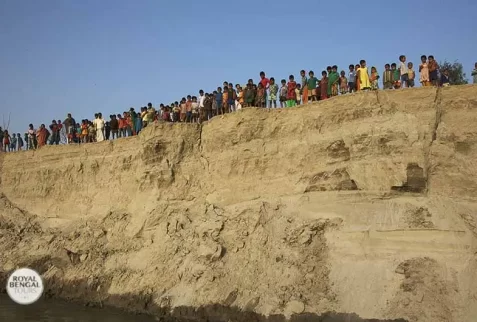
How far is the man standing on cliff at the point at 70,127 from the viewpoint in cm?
2145

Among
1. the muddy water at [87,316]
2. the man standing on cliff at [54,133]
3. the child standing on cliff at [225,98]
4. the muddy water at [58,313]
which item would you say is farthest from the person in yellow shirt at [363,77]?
the man standing on cliff at [54,133]

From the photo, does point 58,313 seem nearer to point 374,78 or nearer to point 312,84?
point 312,84

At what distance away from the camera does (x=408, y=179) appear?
475 inches

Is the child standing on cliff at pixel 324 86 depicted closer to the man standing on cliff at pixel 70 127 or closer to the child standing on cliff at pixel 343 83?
the child standing on cliff at pixel 343 83

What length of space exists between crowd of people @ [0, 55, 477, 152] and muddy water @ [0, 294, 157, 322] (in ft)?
24.5

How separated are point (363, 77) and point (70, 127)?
532 inches

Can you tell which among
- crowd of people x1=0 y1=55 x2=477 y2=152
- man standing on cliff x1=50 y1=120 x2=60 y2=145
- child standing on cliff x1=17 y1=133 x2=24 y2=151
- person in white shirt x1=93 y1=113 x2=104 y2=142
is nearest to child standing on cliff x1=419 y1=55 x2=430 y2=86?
crowd of people x1=0 y1=55 x2=477 y2=152

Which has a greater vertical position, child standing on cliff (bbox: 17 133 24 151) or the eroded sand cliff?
child standing on cliff (bbox: 17 133 24 151)

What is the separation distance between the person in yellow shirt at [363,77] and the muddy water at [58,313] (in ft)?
29.8

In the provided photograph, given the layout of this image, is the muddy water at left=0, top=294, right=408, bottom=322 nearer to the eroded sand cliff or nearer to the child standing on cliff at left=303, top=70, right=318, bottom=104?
the eroded sand cliff

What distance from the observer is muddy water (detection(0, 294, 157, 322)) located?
13.3 m

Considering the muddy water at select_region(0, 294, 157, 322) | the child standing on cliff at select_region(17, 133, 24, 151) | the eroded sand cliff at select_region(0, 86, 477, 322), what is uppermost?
the child standing on cliff at select_region(17, 133, 24, 151)

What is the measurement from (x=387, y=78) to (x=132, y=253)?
9.79 m

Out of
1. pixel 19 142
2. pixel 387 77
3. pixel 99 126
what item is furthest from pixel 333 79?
pixel 19 142
